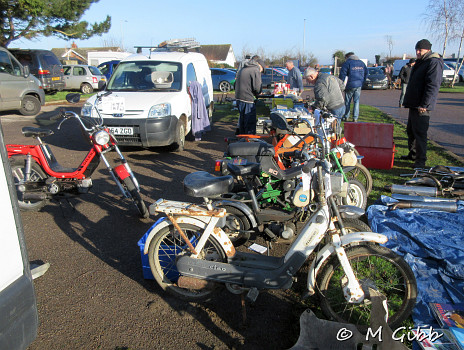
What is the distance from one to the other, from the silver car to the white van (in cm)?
1479

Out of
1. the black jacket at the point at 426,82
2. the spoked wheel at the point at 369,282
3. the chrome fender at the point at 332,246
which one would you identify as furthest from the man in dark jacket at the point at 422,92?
the chrome fender at the point at 332,246

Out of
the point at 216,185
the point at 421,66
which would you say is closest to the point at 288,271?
the point at 216,185

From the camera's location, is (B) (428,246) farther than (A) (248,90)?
No

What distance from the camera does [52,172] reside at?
16.6ft

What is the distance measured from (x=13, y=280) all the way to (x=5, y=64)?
12616mm

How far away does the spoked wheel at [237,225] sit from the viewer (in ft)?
13.2

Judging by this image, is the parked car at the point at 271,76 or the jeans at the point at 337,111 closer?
the jeans at the point at 337,111

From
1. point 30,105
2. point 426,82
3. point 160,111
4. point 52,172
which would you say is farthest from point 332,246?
point 30,105

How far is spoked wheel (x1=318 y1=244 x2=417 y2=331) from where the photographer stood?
8.88ft

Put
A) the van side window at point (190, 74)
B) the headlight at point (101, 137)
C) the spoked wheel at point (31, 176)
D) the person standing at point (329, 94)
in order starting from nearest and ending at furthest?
the headlight at point (101, 137) → the spoked wheel at point (31, 176) → the person standing at point (329, 94) → the van side window at point (190, 74)

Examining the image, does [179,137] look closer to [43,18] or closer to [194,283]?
[194,283]

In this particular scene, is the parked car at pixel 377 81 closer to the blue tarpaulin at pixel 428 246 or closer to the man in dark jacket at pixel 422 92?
the man in dark jacket at pixel 422 92

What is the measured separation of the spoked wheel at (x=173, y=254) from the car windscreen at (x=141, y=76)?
5.54 meters

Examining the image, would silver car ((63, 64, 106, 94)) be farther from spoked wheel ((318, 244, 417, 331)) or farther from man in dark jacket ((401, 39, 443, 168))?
spoked wheel ((318, 244, 417, 331))
